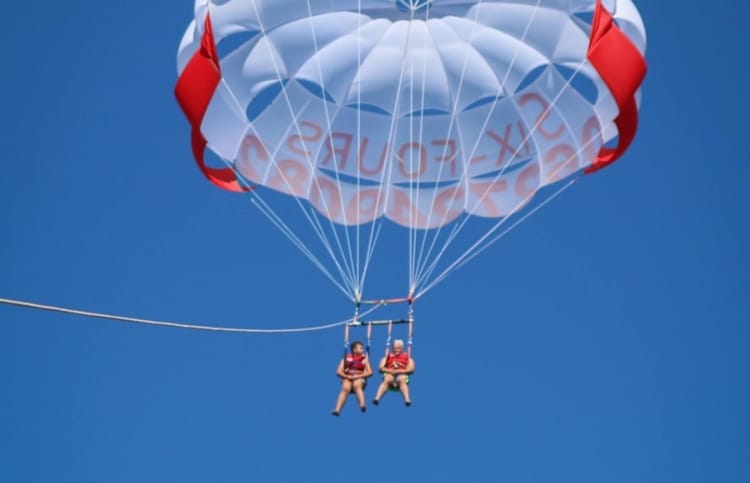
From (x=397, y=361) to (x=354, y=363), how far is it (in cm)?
48

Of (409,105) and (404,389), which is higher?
(409,105)

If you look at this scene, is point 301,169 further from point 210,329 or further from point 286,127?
point 210,329

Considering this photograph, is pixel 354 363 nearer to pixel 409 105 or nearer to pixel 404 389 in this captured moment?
pixel 404 389

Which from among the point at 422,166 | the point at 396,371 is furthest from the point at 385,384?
the point at 422,166

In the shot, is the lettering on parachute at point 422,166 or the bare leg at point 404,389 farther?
the lettering on parachute at point 422,166

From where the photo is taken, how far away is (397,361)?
15.9 metres

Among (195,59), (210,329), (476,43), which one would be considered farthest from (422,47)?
(210,329)

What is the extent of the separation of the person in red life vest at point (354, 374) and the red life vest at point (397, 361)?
215mm

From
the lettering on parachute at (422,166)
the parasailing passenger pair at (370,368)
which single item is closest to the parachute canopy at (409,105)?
the lettering on parachute at (422,166)

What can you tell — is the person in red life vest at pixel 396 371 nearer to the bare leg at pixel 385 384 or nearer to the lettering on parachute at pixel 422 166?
the bare leg at pixel 385 384

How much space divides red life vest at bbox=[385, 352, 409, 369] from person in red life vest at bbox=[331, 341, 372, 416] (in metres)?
0.22

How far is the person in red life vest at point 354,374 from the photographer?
15.8 metres

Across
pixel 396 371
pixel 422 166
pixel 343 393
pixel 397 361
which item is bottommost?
pixel 343 393

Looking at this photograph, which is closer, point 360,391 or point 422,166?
point 360,391
